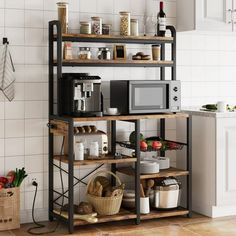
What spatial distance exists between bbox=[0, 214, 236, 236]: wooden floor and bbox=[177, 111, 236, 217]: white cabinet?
5.2 inches

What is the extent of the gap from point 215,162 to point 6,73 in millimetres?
1809

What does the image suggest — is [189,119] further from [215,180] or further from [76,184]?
[76,184]

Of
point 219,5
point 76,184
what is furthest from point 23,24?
point 219,5

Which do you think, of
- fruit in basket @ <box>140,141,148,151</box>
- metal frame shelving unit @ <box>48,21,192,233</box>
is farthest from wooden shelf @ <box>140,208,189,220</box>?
fruit in basket @ <box>140,141,148,151</box>

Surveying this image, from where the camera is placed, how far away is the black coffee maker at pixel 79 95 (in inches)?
171

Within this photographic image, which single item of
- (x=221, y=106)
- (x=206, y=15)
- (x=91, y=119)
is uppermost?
(x=206, y=15)

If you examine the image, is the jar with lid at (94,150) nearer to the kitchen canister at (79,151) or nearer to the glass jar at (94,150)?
the glass jar at (94,150)

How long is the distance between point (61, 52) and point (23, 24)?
0.42 m

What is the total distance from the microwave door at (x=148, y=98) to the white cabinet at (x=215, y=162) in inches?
16.2

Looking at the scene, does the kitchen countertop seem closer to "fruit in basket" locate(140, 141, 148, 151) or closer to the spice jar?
"fruit in basket" locate(140, 141, 148, 151)

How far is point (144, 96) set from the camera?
4.60 meters

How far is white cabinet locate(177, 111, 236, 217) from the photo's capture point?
15.5ft

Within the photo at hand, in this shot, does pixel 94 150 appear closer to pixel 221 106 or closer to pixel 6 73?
pixel 6 73

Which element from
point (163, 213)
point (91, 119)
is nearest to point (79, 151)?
point (91, 119)
